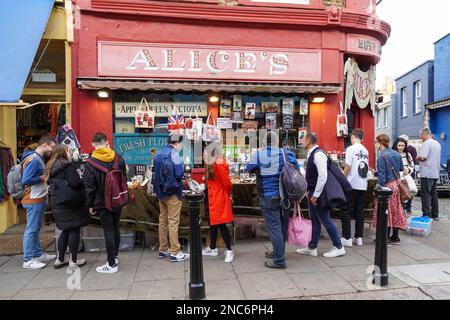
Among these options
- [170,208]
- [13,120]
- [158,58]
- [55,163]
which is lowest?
[170,208]

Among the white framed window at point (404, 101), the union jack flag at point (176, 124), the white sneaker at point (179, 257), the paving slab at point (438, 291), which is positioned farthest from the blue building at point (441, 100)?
the white sneaker at point (179, 257)

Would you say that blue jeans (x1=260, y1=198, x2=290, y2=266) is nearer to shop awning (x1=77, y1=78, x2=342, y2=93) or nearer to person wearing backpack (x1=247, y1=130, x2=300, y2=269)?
person wearing backpack (x1=247, y1=130, x2=300, y2=269)

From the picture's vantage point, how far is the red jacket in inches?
206

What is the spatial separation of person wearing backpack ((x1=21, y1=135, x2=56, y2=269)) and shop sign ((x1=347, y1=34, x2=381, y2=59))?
7032 millimetres

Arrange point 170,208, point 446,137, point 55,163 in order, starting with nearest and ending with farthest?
point 55,163
point 170,208
point 446,137

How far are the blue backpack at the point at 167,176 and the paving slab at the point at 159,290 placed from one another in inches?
48.8

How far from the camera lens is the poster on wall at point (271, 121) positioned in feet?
28.4

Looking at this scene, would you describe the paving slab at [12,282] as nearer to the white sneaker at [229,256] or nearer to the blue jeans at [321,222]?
the white sneaker at [229,256]

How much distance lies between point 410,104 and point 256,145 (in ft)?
56.8

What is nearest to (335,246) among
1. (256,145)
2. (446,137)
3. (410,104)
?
(256,145)

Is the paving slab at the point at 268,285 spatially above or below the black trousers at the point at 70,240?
below

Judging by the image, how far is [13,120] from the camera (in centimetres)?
765
